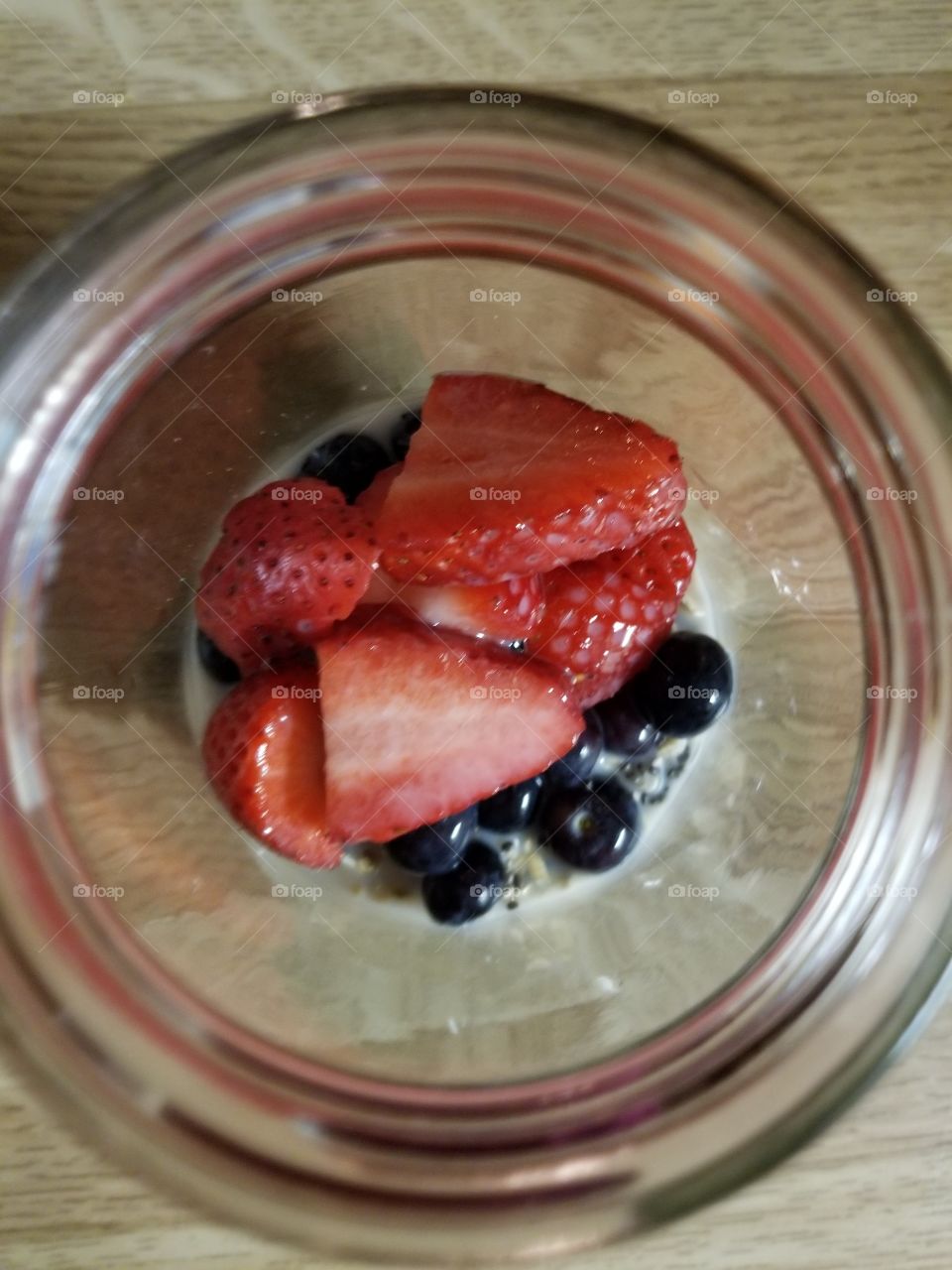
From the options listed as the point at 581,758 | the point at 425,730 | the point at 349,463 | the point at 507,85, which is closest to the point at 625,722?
the point at 581,758

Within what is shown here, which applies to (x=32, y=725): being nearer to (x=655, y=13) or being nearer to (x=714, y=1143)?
(x=714, y=1143)

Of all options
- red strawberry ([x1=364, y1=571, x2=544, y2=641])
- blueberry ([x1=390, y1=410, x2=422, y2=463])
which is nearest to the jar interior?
blueberry ([x1=390, y1=410, x2=422, y2=463])

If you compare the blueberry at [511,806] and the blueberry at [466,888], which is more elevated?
the blueberry at [511,806]

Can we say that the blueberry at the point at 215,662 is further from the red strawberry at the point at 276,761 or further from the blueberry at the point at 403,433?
the blueberry at the point at 403,433

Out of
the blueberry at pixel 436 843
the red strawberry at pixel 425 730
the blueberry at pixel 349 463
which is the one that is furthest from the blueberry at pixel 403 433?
the blueberry at pixel 436 843

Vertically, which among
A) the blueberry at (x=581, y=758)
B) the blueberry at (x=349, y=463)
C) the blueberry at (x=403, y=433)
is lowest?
the blueberry at (x=581, y=758)

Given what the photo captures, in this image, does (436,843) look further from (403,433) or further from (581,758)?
(403,433)

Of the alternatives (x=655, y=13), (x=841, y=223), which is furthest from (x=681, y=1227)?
(x=655, y=13)
